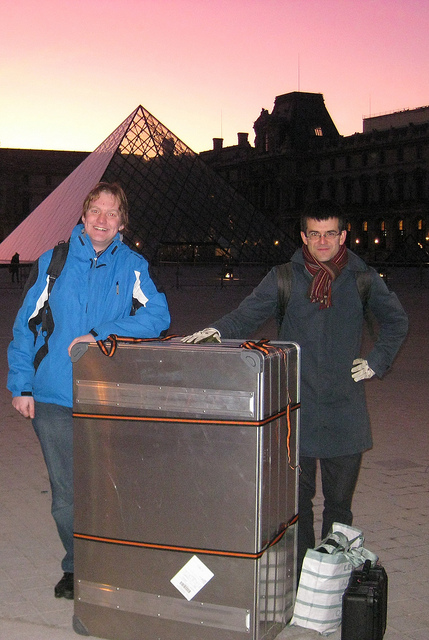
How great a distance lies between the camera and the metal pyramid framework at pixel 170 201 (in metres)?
40.2

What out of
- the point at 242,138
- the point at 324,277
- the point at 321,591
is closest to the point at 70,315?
the point at 324,277

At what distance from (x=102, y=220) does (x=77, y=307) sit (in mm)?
322

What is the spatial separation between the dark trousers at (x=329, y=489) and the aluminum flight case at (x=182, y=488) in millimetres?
399

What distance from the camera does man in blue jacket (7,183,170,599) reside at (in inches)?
110

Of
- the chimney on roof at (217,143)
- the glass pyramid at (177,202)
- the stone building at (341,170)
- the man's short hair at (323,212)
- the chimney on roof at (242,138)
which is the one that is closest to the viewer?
the man's short hair at (323,212)

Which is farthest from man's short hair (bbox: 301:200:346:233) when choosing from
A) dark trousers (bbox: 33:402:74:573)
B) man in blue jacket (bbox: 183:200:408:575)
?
dark trousers (bbox: 33:402:74:573)

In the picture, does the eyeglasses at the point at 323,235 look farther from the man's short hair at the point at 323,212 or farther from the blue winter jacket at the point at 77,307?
the blue winter jacket at the point at 77,307

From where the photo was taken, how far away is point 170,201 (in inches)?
1618

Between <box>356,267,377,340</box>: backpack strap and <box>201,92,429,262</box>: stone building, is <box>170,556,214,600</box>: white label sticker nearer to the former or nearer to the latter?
<box>356,267,377,340</box>: backpack strap

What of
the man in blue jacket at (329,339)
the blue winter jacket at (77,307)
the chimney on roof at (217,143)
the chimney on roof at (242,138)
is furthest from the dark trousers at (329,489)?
the chimney on roof at (217,143)

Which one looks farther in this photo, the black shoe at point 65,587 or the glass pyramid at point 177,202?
the glass pyramid at point 177,202

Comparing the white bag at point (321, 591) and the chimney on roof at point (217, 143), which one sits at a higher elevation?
the chimney on roof at point (217, 143)

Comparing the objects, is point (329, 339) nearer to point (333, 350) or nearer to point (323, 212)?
point (333, 350)

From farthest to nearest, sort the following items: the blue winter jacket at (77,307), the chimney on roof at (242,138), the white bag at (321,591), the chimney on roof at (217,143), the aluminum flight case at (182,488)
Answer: the chimney on roof at (217,143) → the chimney on roof at (242,138) → the blue winter jacket at (77,307) → the white bag at (321,591) → the aluminum flight case at (182,488)
